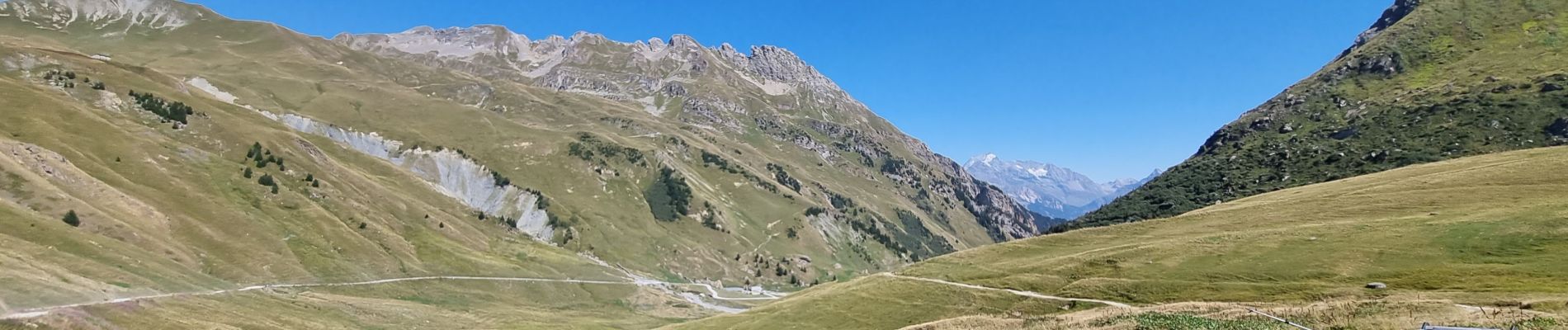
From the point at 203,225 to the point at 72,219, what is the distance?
2125cm

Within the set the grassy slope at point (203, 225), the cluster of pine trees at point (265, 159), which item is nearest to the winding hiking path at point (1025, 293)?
the grassy slope at point (203, 225)

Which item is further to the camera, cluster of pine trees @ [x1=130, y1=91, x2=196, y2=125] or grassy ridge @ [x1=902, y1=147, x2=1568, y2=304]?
cluster of pine trees @ [x1=130, y1=91, x2=196, y2=125]

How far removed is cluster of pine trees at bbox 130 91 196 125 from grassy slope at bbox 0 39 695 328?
268 centimetres

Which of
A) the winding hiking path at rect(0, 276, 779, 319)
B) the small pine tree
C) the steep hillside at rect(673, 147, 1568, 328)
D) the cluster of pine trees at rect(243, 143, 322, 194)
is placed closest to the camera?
the steep hillside at rect(673, 147, 1568, 328)

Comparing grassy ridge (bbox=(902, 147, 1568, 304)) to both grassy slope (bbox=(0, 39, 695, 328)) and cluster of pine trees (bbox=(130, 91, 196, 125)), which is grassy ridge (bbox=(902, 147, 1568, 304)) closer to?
grassy slope (bbox=(0, 39, 695, 328))

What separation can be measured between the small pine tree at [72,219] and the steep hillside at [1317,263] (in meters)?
79.7

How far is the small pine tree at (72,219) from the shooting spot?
86750 millimetres

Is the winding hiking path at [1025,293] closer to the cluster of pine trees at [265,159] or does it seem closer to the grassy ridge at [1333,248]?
the grassy ridge at [1333,248]

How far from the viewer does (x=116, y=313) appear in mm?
63000

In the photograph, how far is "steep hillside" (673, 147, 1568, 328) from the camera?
1620 inches

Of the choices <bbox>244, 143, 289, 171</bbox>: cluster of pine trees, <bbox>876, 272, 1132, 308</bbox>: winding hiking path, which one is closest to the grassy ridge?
<bbox>876, 272, 1132, 308</bbox>: winding hiking path

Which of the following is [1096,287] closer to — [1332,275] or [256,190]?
[1332,275]

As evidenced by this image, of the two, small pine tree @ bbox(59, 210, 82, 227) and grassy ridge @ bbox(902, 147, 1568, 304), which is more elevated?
grassy ridge @ bbox(902, 147, 1568, 304)

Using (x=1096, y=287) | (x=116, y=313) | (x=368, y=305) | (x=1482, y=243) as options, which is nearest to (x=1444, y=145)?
(x=1482, y=243)
